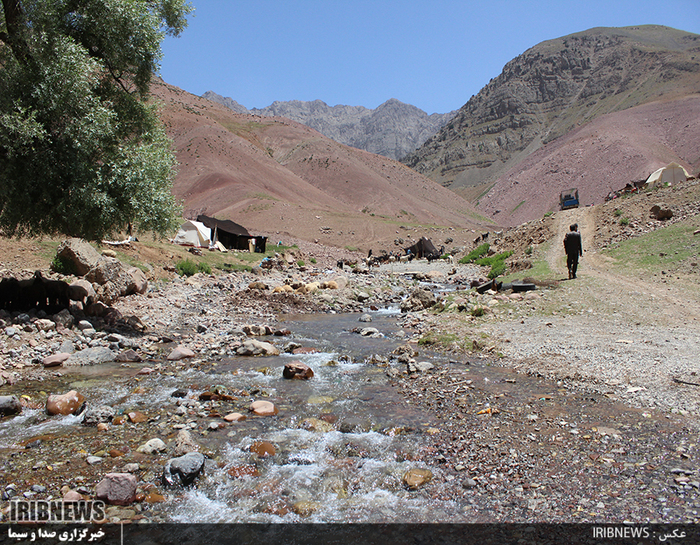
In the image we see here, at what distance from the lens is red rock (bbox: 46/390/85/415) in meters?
7.16

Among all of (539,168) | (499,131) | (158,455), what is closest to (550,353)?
(158,455)

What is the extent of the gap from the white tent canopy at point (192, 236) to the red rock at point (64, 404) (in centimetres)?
2661

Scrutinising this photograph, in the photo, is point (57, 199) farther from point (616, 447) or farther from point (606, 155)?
point (606, 155)

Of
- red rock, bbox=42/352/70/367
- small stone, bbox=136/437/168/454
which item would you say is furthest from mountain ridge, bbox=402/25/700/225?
small stone, bbox=136/437/168/454

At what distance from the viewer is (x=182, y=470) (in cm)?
533

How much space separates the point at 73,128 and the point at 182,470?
9695mm

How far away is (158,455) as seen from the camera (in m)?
5.84

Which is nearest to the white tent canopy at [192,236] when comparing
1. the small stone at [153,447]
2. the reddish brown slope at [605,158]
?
the small stone at [153,447]

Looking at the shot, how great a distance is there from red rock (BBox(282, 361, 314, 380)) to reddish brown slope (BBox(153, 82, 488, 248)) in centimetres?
4154

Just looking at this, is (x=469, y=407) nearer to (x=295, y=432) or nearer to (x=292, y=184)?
(x=295, y=432)

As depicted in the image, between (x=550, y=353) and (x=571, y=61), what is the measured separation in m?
202

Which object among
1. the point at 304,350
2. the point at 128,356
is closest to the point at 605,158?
the point at 304,350

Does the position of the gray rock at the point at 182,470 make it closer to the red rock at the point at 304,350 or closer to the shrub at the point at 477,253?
the red rock at the point at 304,350

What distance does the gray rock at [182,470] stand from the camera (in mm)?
5309
